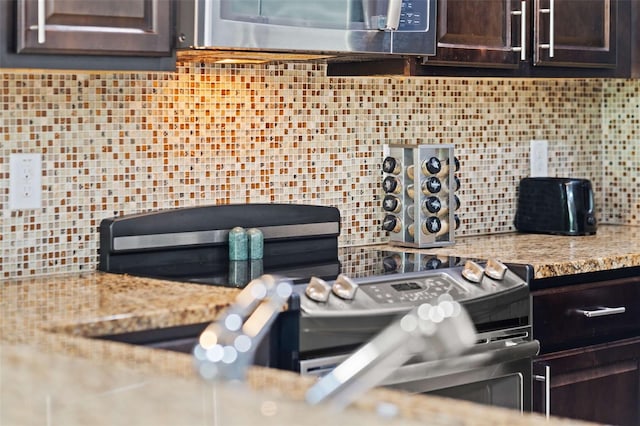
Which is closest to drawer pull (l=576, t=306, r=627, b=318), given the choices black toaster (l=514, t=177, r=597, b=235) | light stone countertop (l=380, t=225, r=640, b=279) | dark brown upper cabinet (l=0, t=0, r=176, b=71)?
light stone countertop (l=380, t=225, r=640, b=279)

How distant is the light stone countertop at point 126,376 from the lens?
48.5 inches

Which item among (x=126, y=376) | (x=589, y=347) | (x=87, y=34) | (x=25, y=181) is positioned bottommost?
(x=589, y=347)

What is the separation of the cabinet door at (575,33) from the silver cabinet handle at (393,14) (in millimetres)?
622

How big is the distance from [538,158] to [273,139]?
1.12 meters

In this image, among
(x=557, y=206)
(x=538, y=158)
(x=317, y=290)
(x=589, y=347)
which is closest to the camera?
(x=317, y=290)

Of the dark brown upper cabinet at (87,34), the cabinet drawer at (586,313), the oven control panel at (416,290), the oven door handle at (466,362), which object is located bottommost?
the oven door handle at (466,362)

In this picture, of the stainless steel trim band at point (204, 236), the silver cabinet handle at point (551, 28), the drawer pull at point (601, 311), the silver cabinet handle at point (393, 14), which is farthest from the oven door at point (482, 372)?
the silver cabinet handle at point (551, 28)

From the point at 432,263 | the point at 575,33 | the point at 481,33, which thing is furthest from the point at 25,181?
the point at 575,33

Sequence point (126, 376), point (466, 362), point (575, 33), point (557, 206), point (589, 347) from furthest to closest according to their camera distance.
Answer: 1. point (557, 206)
2. point (575, 33)
3. point (589, 347)
4. point (466, 362)
5. point (126, 376)

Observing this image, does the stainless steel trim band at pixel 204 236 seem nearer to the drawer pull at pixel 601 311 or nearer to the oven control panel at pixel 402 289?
the oven control panel at pixel 402 289

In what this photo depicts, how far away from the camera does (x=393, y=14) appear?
115 inches

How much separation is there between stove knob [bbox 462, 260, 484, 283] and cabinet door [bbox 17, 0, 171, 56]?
93cm

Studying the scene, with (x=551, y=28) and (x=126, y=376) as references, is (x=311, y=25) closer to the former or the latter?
(x=551, y=28)

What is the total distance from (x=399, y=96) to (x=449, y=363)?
1.12m
